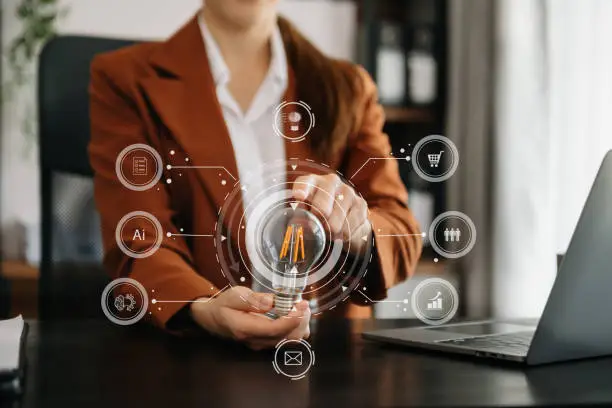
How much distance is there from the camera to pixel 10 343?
1.75 feet

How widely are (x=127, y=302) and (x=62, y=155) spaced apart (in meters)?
0.40

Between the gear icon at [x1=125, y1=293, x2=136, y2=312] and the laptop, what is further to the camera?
the gear icon at [x1=125, y1=293, x2=136, y2=312]

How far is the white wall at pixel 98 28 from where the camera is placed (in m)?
1.09

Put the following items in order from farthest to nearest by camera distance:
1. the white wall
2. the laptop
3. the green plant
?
the green plant < the white wall < the laptop

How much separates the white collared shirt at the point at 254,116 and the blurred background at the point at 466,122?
0.11 meters

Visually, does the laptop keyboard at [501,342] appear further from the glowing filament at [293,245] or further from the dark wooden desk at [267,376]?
the glowing filament at [293,245]

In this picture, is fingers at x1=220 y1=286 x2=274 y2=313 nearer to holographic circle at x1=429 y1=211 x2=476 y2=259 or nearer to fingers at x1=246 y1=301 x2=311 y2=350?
fingers at x1=246 y1=301 x2=311 y2=350

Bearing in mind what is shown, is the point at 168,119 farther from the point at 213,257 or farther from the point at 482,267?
the point at 482,267

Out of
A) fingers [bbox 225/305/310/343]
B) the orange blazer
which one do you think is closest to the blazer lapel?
the orange blazer

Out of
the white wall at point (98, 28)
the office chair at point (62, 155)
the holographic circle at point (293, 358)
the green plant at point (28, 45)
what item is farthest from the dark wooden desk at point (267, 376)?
the green plant at point (28, 45)

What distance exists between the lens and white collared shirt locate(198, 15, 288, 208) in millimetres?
659

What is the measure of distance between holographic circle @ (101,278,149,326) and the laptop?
10.0 inches

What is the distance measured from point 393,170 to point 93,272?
0.35 metres

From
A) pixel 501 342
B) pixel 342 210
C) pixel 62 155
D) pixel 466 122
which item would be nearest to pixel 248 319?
pixel 342 210
